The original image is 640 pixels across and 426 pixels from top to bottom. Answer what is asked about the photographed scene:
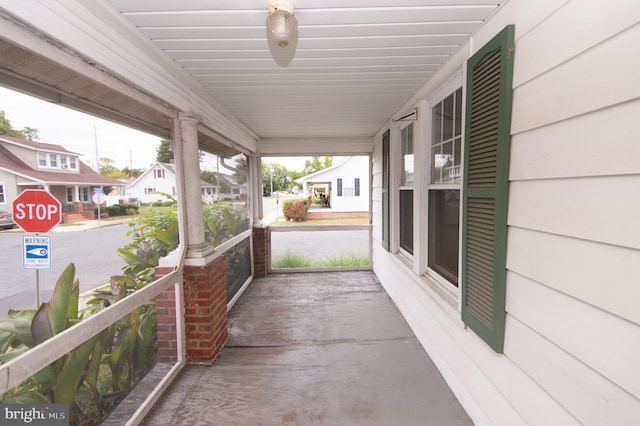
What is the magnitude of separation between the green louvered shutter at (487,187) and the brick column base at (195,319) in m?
2.06

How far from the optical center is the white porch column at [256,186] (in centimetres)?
488

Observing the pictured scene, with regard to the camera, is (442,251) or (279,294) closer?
(442,251)

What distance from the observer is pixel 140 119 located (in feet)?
6.81

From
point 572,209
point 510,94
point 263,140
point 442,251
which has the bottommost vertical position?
point 442,251

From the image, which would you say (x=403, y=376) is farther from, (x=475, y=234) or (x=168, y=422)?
(x=168, y=422)

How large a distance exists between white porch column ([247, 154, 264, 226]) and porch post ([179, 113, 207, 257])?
92.6 inches

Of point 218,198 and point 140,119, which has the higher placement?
point 140,119

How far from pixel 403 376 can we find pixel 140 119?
2.89m

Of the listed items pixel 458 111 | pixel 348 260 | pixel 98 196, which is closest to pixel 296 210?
pixel 348 260

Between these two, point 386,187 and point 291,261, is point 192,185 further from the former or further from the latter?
point 291,261

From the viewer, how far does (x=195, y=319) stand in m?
2.47

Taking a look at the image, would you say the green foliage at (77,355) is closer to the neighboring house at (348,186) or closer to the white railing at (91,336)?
the white railing at (91,336)

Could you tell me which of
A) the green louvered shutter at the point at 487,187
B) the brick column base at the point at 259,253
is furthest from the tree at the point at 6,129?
the brick column base at the point at 259,253

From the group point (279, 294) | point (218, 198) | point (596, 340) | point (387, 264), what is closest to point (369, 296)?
point (387, 264)
